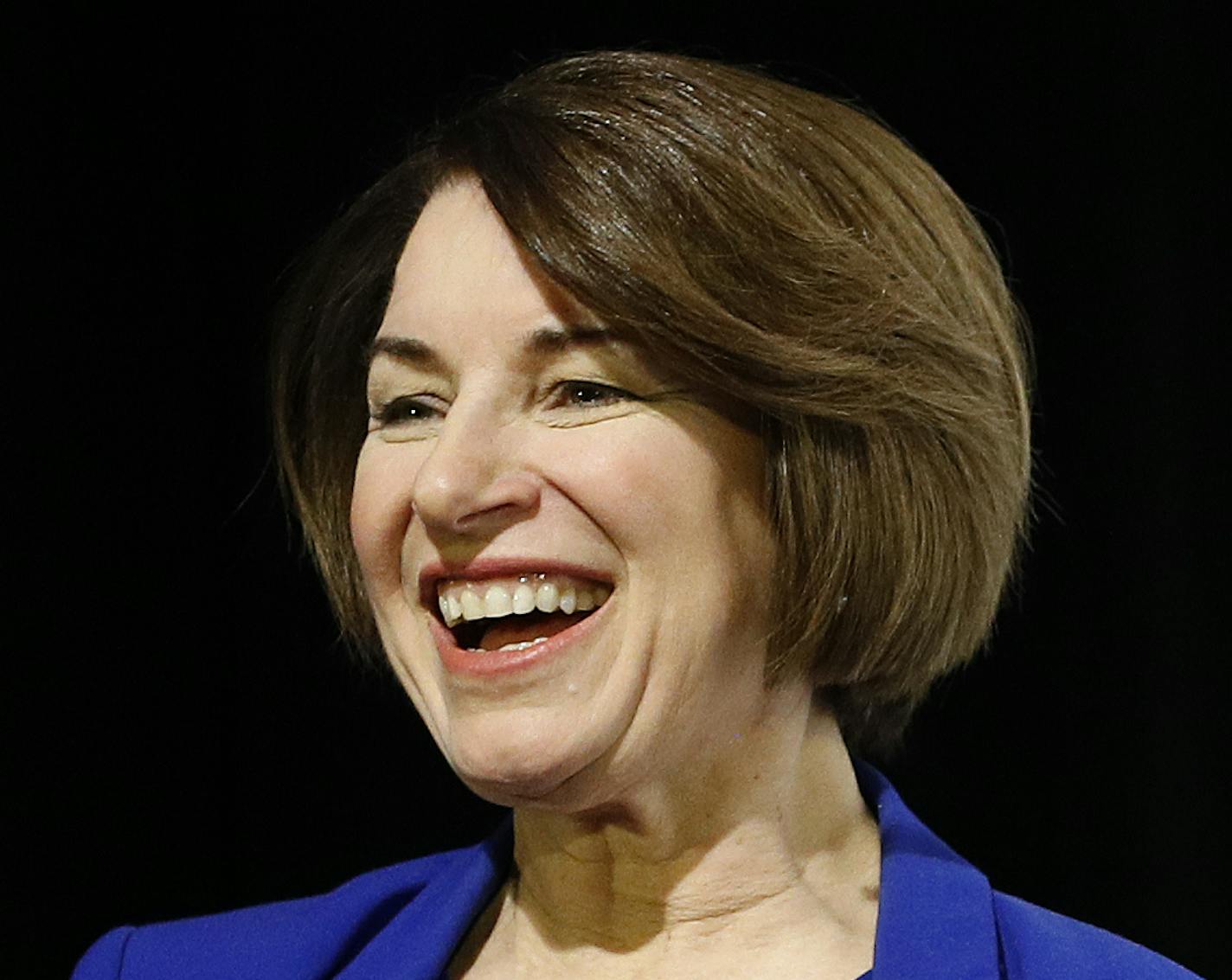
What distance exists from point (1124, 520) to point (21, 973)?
45.7 inches

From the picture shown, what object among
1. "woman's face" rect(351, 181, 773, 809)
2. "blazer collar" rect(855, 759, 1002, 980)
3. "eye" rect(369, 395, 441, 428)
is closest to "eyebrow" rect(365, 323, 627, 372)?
"woman's face" rect(351, 181, 773, 809)

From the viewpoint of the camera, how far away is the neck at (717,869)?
58.9 inches

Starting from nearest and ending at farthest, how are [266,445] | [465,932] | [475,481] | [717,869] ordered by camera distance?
1. [475,481]
2. [717,869]
3. [465,932]
4. [266,445]

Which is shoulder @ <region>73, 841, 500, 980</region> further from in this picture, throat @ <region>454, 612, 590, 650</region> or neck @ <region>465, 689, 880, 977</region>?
throat @ <region>454, 612, 590, 650</region>

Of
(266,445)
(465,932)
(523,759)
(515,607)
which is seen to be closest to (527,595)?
(515,607)

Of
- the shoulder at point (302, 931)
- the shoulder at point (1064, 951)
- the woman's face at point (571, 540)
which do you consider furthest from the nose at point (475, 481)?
the shoulder at point (1064, 951)

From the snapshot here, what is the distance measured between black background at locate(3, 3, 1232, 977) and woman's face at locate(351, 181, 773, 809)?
53 cm

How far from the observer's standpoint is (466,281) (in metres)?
1.47

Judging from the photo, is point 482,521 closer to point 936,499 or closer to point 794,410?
point 794,410

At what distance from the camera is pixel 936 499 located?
1.52 metres

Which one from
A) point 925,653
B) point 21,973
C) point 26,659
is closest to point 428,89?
point 26,659

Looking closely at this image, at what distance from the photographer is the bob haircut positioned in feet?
4.66

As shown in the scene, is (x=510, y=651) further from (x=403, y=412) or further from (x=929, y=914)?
(x=929, y=914)

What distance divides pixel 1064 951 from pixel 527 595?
1.50 feet
